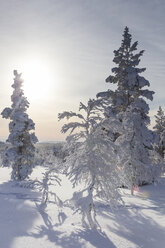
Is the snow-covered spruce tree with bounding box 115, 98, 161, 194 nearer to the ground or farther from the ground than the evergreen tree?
nearer to the ground

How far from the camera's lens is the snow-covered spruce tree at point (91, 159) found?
897 cm

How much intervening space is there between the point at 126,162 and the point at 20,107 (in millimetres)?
15874

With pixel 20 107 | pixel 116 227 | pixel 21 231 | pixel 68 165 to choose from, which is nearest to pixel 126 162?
pixel 116 227

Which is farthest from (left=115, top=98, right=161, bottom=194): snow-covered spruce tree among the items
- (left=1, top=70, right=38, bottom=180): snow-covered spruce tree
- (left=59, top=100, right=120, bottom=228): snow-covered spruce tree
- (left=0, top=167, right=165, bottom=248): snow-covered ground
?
(left=1, top=70, right=38, bottom=180): snow-covered spruce tree

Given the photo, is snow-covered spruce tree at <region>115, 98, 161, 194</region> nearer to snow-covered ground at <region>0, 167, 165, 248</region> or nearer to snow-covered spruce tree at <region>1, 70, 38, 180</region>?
snow-covered ground at <region>0, 167, 165, 248</region>

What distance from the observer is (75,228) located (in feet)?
30.7

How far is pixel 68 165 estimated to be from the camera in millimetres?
9352

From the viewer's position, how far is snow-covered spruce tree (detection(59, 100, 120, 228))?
897 cm

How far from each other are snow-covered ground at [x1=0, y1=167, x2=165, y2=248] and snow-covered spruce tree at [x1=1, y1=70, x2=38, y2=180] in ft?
37.3

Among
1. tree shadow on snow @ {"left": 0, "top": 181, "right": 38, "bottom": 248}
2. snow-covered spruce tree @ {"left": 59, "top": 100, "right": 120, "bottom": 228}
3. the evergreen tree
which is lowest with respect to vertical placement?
tree shadow on snow @ {"left": 0, "top": 181, "right": 38, "bottom": 248}

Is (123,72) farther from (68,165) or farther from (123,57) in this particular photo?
(68,165)

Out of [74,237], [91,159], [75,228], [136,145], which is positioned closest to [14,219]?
→ [75,228]

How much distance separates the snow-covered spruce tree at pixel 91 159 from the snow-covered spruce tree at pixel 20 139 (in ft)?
54.5

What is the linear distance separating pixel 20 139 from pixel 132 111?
14.7 meters
